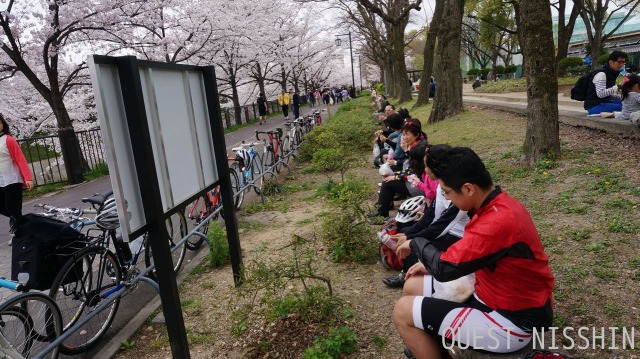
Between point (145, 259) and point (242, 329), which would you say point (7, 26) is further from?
point (242, 329)

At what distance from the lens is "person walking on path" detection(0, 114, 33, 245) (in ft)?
16.8

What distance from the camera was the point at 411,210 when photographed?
154 inches

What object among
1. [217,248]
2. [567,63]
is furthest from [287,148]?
[567,63]

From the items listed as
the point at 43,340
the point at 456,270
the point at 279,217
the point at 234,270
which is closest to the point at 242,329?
the point at 234,270

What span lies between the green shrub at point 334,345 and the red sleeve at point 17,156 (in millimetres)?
4537

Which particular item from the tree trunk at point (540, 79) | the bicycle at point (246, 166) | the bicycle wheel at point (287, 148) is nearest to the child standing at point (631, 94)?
the tree trunk at point (540, 79)

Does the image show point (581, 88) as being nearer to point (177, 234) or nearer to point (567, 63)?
point (177, 234)

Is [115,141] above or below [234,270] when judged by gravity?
above

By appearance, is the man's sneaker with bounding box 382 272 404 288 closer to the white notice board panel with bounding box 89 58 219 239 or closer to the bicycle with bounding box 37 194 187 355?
the white notice board panel with bounding box 89 58 219 239

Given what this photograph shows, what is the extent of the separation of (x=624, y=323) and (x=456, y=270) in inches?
52.7

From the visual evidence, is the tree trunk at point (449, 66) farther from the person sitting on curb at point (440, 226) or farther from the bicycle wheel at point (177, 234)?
the person sitting on curb at point (440, 226)

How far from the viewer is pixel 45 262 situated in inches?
125

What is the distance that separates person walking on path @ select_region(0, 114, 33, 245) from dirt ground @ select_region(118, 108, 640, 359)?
269 cm

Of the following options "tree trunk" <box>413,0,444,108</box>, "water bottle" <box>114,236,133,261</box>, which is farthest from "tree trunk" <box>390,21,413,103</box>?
"water bottle" <box>114,236,133,261</box>
